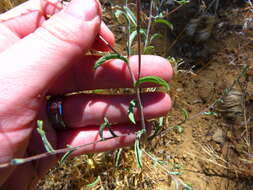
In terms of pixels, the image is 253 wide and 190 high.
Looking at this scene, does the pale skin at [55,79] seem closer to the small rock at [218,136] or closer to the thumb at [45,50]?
the thumb at [45,50]

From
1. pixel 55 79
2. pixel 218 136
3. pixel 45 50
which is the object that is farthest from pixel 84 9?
pixel 218 136

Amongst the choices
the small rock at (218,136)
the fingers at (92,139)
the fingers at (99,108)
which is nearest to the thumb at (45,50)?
the fingers at (99,108)

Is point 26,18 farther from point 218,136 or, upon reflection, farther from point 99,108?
point 218,136

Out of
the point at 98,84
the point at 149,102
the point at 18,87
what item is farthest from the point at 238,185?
the point at 18,87

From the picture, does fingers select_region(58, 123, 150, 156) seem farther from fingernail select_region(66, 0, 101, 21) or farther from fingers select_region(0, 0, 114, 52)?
fingernail select_region(66, 0, 101, 21)

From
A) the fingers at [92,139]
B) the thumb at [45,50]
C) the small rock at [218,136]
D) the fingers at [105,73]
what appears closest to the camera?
the thumb at [45,50]

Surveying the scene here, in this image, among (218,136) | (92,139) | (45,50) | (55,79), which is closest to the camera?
(45,50)

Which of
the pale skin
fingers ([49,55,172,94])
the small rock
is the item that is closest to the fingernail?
the pale skin
